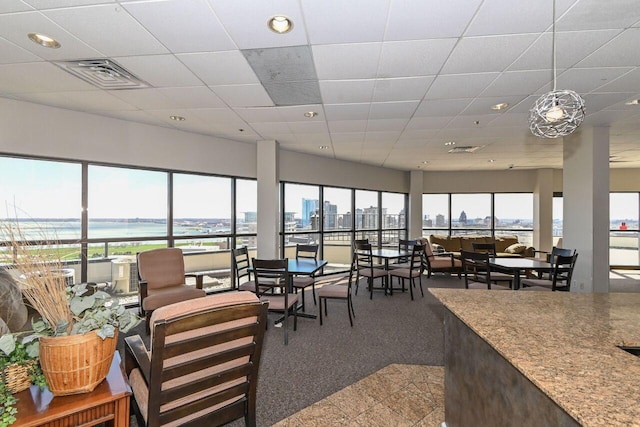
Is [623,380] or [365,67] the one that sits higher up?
[365,67]

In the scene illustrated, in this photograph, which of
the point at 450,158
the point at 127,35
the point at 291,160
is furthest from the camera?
the point at 450,158

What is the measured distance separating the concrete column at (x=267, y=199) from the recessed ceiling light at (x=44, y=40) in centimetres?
336

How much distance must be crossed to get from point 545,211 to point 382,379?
8.16 meters

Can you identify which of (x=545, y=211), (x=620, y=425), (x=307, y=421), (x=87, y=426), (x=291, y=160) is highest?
(x=291, y=160)

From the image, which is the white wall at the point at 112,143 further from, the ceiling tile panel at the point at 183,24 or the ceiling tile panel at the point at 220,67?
the ceiling tile panel at the point at 183,24

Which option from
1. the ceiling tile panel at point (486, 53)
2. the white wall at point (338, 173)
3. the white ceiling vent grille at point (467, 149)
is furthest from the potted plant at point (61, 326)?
the white ceiling vent grille at point (467, 149)

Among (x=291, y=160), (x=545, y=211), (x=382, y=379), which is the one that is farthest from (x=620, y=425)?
(x=545, y=211)

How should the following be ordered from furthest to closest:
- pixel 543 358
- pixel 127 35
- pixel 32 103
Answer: pixel 32 103
pixel 127 35
pixel 543 358

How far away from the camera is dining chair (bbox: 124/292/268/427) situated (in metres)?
1.45

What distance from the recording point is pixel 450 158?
720 centimetres

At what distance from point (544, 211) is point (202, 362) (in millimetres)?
9672

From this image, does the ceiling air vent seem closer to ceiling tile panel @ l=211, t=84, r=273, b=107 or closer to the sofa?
ceiling tile panel @ l=211, t=84, r=273, b=107

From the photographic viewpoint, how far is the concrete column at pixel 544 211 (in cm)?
838

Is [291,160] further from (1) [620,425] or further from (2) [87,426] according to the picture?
(1) [620,425]
